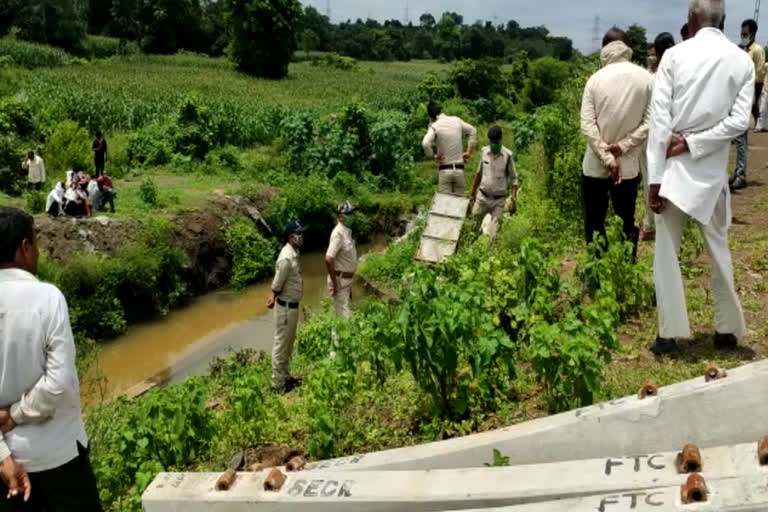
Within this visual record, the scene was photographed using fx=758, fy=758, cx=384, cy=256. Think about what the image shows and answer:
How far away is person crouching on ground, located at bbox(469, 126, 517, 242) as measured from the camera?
9.55 meters

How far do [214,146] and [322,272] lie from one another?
7180 mm

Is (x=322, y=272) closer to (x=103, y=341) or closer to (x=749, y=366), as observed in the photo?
(x=103, y=341)

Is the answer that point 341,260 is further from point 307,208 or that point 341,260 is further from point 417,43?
point 417,43

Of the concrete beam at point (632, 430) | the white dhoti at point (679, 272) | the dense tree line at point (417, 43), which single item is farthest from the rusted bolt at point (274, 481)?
the dense tree line at point (417, 43)

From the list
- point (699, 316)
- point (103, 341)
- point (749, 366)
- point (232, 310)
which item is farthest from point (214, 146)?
point (749, 366)

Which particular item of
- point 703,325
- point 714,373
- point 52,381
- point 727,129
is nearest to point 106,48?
point 703,325

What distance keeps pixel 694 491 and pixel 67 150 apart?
18.4m

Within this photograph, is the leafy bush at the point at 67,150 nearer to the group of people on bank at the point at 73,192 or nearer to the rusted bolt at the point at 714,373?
the group of people on bank at the point at 73,192

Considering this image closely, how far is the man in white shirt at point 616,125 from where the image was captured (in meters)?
5.63

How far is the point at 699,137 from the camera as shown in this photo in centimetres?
421

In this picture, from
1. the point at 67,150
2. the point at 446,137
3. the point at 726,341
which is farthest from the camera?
the point at 67,150

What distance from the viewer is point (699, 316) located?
5406 millimetres

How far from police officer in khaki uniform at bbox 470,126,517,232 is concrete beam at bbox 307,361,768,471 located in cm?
622

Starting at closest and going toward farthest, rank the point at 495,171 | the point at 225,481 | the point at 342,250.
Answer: the point at 225,481 → the point at 342,250 → the point at 495,171
